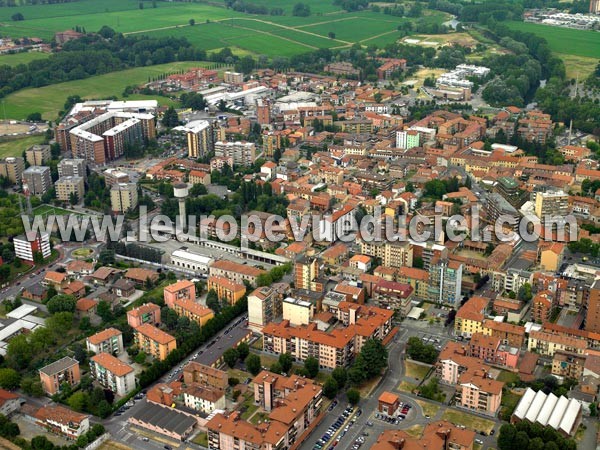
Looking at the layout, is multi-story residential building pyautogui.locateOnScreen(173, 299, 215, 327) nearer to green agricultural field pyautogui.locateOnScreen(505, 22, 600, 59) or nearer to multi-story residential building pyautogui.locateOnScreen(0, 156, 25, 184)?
multi-story residential building pyautogui.locateOnScreen(0, 156, 25, 184)

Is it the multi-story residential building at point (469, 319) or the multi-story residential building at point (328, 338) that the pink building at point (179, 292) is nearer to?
the multi-story residential building at point (328, 338)

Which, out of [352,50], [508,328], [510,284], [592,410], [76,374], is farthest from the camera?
[352,50]

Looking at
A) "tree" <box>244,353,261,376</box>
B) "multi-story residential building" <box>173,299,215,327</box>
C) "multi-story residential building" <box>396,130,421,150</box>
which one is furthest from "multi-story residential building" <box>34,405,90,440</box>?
"multi-story residential building" <box>396,130,421,150</box>

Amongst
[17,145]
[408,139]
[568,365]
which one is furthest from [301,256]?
[17,145]

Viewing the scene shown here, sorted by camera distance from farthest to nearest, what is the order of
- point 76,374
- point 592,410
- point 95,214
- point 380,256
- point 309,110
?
point 309,110 < point 95,214 < point 380,256 < point 76,374 < point 592,410

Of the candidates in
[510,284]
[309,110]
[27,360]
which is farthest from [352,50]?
[27,360]

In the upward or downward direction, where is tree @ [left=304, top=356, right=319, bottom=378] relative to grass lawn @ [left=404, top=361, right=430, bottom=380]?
upward

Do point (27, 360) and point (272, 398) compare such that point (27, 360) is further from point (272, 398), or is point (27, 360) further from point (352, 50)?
point (352, 50)

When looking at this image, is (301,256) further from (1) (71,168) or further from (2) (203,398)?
(1) (71,168)
